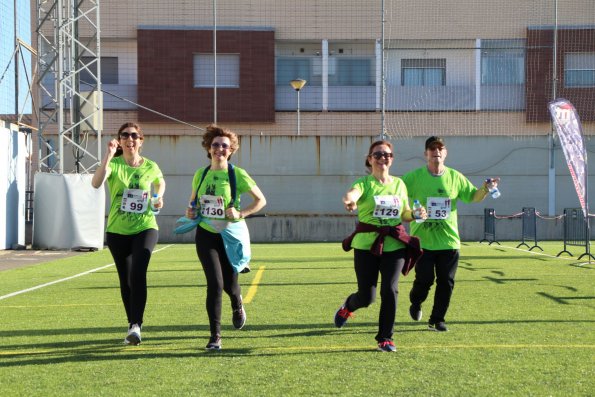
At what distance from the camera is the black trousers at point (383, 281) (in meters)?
7.28

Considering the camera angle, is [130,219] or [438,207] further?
[438,207]

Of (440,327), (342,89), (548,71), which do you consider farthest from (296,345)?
(342,89)

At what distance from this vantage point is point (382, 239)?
7.42m

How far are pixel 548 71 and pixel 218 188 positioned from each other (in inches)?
1086

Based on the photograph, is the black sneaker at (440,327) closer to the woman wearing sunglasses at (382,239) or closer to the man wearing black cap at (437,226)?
the man wearing black cap at (437,226)

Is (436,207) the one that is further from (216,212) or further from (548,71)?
(548,71)

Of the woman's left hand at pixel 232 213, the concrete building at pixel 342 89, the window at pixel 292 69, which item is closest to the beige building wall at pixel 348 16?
the concrete building at pixel 342 89

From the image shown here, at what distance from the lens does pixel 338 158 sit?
103ft

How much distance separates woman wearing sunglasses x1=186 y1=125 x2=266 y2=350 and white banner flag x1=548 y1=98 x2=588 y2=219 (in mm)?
10293

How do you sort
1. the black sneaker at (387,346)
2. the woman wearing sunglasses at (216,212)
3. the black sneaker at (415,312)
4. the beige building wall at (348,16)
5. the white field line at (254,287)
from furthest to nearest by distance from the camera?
the beige building wall at (348,16) < the white field line at (254,287) < the black sneaker at (415,312) < the woman wearing sunglasses at (216,212) < the black sneaker at (387,346)

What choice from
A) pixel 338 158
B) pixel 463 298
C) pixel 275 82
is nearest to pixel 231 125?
pixel 275 82

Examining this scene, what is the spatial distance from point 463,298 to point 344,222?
19.5 meters

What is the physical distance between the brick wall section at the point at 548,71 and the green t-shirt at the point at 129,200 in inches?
1058

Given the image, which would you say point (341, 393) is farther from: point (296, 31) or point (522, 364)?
point (296, 31)
